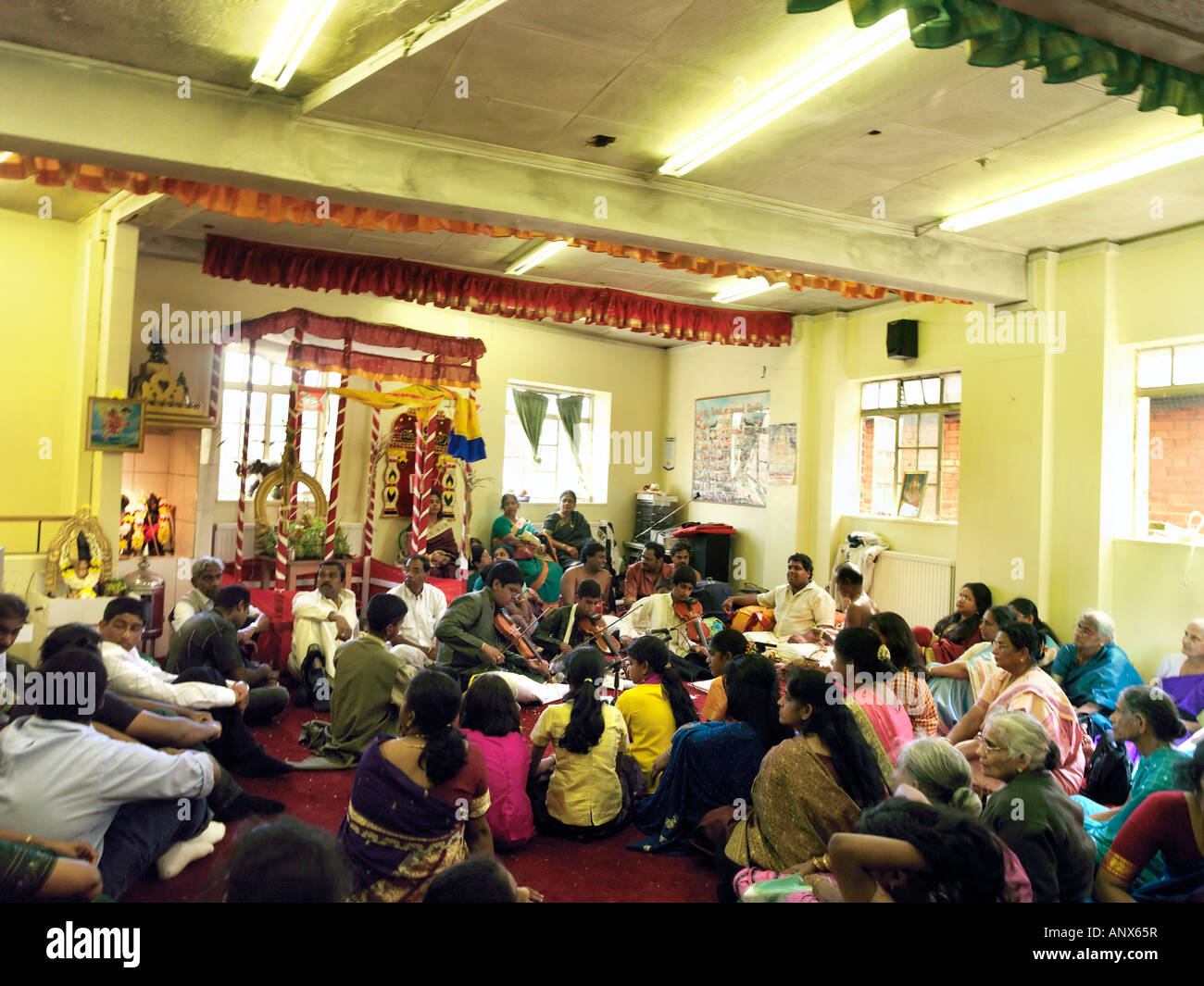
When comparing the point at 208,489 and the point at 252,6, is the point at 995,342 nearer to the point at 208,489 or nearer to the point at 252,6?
the point at 252,6

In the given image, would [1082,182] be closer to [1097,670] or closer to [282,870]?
[1097,670]

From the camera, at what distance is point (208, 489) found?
7910mm

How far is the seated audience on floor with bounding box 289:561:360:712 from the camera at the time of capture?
217 inches

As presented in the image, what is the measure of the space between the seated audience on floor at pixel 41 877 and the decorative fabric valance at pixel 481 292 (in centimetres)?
611

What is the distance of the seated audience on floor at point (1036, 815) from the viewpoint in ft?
7.47

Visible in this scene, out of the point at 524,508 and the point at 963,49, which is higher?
the point at 963,49

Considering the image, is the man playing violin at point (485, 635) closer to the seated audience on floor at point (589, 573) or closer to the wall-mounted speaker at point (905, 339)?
the seated audience on floor at point (589, 573)

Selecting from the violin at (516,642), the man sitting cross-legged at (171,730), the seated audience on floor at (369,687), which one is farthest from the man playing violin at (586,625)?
the man sitting cross-legged at (171,730)

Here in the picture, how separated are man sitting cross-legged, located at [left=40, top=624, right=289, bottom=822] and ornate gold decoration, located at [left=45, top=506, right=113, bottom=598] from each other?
8.06ft

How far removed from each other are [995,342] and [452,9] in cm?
545

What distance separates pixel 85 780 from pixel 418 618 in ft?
10.6

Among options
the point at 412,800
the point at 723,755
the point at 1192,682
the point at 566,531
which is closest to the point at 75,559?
the point at 412,800
